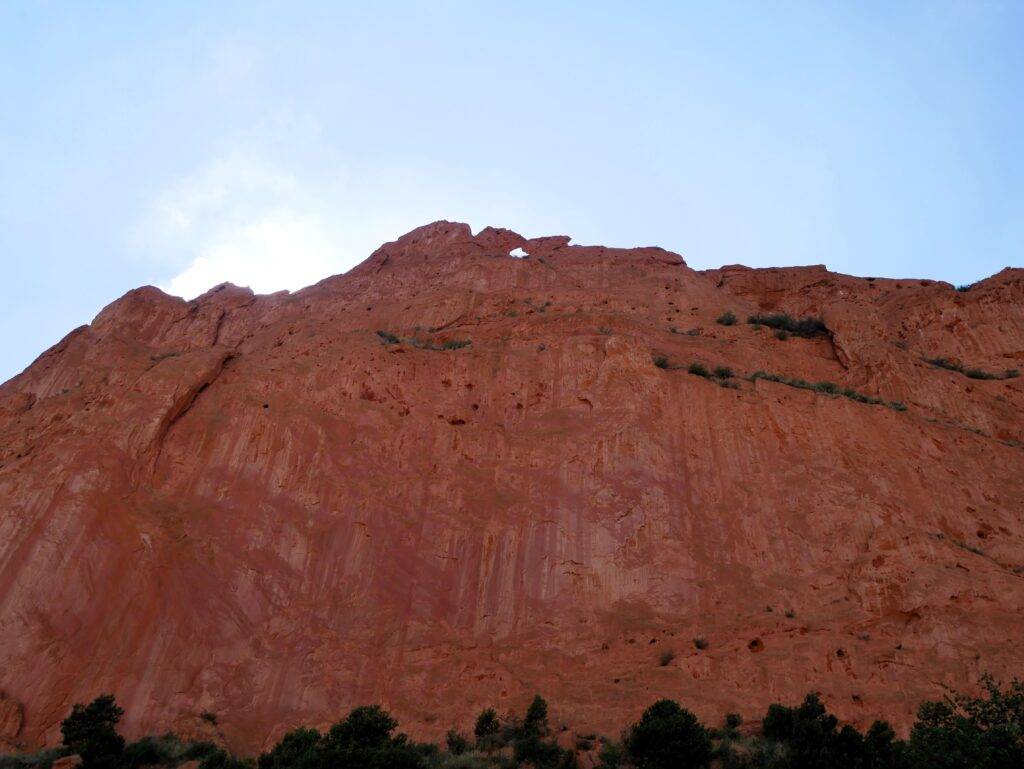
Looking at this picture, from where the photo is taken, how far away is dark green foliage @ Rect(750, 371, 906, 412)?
82.8 feet

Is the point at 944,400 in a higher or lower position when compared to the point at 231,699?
higher

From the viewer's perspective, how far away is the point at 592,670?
1809 centimetres

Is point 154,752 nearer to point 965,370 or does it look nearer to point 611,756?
point 611,756

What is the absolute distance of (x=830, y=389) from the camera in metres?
26.9

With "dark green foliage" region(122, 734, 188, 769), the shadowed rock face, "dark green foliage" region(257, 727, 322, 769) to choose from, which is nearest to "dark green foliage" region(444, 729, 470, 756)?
the shadowed rock face

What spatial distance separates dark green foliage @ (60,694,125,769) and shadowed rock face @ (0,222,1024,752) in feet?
2.08

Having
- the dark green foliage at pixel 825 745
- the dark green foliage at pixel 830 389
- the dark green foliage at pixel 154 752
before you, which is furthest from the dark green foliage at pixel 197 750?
the dark green foliage at pixel 830 389

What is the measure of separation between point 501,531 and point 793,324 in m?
15.9

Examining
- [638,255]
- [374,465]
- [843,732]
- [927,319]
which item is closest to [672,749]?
[843,732]

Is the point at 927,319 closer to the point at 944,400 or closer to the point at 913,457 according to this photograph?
the point at 944,400

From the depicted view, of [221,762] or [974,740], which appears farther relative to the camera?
[221,762]

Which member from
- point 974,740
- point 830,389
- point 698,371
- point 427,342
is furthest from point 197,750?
point 830,389

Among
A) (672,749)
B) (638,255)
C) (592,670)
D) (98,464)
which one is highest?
(638,255)

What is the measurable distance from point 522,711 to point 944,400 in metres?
16.7
